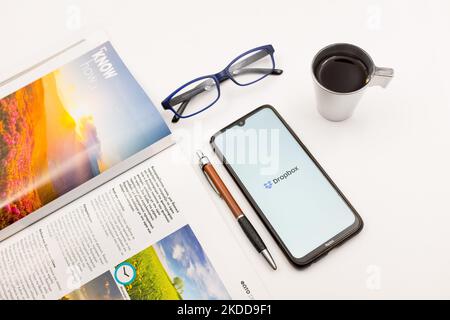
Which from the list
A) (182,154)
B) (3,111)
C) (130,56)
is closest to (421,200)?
(182,154)

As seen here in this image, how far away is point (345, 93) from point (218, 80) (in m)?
0.23

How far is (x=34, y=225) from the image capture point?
69 cm

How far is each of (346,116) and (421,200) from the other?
6.8 inches

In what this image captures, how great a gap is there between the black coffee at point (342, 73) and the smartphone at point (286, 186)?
0.10 meters

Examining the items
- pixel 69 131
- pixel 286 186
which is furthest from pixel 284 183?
pixel 69 131

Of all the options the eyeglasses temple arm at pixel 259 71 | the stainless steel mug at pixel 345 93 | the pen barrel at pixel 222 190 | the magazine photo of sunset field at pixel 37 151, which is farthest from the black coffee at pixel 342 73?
the magazine photo of sunset field at pixel 37 151

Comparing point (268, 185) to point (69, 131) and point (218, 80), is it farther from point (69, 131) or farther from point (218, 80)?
point (69, 131)

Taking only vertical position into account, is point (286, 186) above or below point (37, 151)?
below

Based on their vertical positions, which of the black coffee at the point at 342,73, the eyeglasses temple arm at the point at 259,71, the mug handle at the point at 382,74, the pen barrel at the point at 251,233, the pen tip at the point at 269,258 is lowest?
the pen tip at the point at 269,258

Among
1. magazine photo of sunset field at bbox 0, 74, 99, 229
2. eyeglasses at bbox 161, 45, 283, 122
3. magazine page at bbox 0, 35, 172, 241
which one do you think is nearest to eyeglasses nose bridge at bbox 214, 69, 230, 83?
eyeglasses at bbox 161, 45, 283, 122

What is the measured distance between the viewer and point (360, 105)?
0.73m

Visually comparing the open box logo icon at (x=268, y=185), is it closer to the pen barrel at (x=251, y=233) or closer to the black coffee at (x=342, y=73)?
the pen barrel at (x=251, y=233)

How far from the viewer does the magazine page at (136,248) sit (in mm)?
639

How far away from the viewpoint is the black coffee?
26.1 inches
